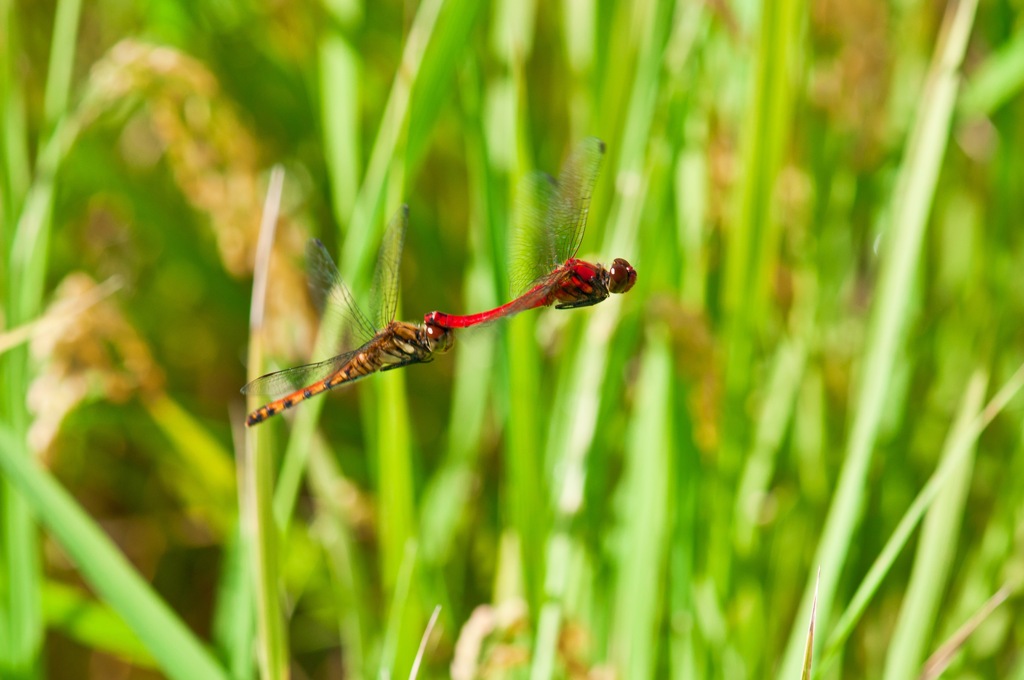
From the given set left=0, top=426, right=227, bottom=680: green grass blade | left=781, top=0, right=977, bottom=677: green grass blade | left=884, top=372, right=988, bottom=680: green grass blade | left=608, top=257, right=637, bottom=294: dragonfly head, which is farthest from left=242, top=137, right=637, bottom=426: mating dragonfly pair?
left=884, top=372, right=988, bottom=680: green grass blade

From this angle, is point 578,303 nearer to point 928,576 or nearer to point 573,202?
point 573,202

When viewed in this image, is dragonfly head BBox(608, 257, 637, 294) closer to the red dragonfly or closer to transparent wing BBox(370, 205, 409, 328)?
the red dragonfly

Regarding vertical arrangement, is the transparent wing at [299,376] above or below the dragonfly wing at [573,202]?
below

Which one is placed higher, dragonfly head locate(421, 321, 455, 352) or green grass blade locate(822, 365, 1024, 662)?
dragonfly head locate(421, 321, 455, 352)

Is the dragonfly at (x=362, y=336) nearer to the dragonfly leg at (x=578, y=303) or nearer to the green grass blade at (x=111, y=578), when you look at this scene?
the dragonfly leg at (x=578, y=303)

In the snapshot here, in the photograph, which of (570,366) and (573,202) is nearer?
(573,202)

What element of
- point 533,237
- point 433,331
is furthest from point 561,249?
point 433,331

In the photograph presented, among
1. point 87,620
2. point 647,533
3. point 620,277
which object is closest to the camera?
point 620,277

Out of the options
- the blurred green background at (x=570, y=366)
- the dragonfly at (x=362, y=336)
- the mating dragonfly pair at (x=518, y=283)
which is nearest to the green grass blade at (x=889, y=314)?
the blurred green background at (x=570, y=366)

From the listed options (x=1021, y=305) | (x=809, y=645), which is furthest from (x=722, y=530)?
(x=1021, y=305)
